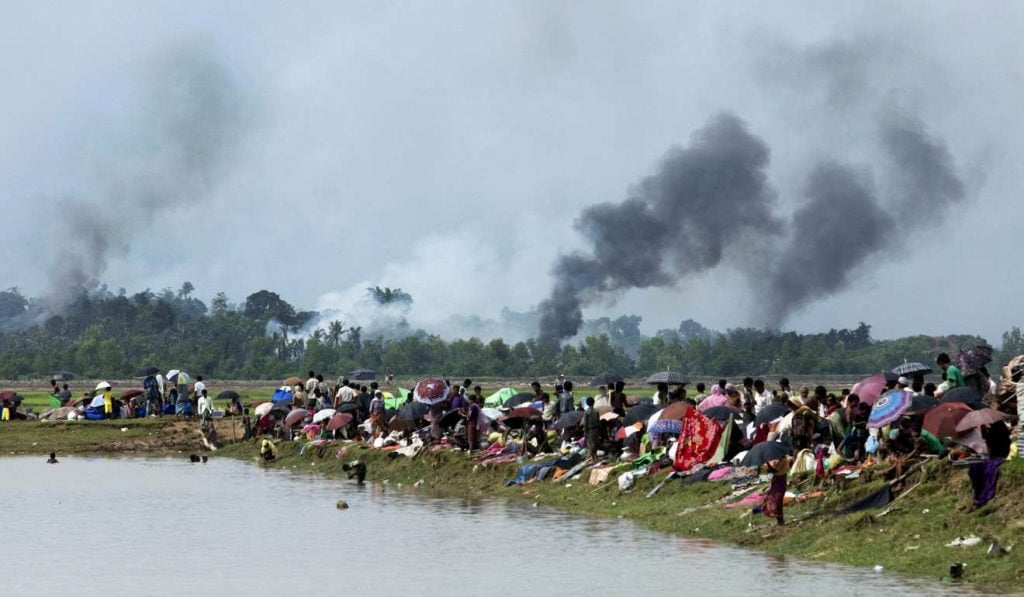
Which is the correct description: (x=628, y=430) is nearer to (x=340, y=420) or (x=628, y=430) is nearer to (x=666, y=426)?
(x=666, y=426)

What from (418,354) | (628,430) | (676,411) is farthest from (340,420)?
(418,354)

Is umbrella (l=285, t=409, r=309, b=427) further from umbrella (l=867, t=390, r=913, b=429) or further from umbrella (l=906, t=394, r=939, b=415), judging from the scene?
umbrella (l=906, t=394, r=939, b=415)

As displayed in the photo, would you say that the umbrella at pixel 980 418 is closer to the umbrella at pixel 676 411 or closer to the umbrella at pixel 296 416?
the umbrella at pixel 676 411

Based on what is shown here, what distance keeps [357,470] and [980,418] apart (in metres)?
21.0

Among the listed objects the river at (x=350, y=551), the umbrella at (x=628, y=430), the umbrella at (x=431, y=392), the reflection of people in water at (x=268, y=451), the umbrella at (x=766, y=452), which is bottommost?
the river at (x=350, y=551)

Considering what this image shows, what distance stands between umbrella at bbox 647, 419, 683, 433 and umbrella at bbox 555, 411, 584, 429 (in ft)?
10.8

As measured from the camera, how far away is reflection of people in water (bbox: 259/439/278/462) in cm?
4716

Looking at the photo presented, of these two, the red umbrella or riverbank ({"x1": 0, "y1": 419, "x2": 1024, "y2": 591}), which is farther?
the red umbrella

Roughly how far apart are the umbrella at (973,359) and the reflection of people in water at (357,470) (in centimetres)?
1765

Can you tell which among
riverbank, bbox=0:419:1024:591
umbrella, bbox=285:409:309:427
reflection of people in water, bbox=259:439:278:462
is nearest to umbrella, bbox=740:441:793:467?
riverbank, bbox=0:419:1024:591

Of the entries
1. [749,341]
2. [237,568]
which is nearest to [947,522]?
[237,568]

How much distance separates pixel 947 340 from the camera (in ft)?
534

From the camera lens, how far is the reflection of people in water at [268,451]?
4716cm

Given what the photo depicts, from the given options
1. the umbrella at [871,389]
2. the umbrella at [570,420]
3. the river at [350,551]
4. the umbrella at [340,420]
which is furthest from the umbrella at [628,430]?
the umbrella at [340,420]
